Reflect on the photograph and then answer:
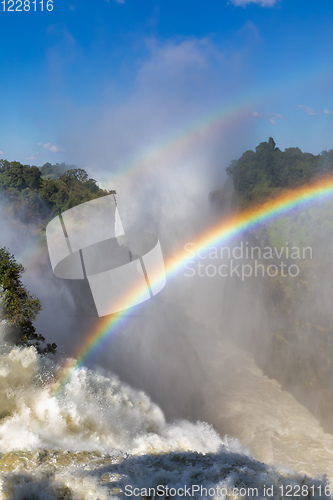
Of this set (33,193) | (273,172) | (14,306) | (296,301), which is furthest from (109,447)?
(273,172)

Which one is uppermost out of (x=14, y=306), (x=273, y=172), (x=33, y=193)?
(x=273, y=172)

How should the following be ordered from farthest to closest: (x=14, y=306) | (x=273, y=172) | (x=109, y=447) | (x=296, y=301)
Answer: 1. (x=273, y=172)
2. (x=296, y=301)
3. (x=14, y=306)
4. (x=109, y=447)

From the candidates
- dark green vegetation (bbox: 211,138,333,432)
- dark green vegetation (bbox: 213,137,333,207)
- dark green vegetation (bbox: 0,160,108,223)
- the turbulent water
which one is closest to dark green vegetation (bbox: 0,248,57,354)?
the turbulent water

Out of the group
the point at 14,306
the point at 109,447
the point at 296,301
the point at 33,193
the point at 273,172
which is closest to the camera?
the point at 109,447

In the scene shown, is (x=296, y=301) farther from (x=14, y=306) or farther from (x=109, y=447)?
(x=14, y=306)

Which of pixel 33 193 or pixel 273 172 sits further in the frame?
pixel 273 172

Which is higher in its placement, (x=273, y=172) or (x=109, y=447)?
(x=273, y=172)

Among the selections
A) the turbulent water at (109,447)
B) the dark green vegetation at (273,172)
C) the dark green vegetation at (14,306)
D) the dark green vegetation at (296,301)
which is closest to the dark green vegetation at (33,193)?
the dark green vegetation at (273,172)

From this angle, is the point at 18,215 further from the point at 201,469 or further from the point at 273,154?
the point at 273,154
